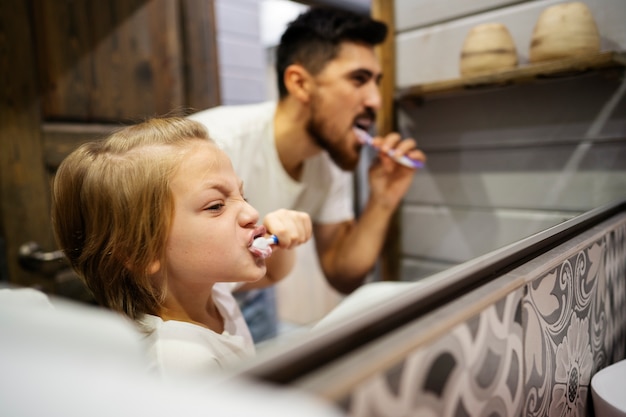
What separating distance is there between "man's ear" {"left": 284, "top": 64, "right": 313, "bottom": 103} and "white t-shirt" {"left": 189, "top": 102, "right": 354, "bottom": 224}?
0.27 ft

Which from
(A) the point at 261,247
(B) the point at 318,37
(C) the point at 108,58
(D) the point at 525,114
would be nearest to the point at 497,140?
(D) the point at 525,114

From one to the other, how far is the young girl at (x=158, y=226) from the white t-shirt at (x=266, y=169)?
23 centimetres

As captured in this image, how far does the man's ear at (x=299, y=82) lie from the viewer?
1.15 meters

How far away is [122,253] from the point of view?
1.75 ft

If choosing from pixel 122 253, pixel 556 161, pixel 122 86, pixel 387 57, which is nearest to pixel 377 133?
pixel 387 57

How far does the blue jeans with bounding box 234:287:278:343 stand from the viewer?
5.49ft

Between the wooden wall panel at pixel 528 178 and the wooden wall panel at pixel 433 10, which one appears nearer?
the wooden wall panel at pixel 528 178

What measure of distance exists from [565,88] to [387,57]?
497mm

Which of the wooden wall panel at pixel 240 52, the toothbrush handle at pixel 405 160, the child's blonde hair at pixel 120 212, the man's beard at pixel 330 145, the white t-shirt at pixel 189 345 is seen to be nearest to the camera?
the white t-shirt at pixel 189 345

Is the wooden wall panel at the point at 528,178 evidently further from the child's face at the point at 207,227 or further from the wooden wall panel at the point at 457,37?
the child's face at the point at 207,227

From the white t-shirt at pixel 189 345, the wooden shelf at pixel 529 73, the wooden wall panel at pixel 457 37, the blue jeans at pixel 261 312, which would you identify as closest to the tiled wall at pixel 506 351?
the white t-shirt at pixel 189 345

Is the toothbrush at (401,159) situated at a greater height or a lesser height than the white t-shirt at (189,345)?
greater

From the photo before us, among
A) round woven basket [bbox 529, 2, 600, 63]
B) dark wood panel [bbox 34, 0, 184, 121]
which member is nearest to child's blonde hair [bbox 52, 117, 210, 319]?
dark wood panel [bbox 34, 0, 184, 121]

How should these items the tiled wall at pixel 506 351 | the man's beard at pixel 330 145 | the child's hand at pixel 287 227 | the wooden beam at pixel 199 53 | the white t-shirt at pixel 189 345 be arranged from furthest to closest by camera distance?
1. the wooden beam at pixel 199 53
2. the man's beard at pixel 330 145
3. the child's hand at pixel 287 227
4. the white t-shirt at pixel 189 345
5. the tiled wall at pixel 506 351
